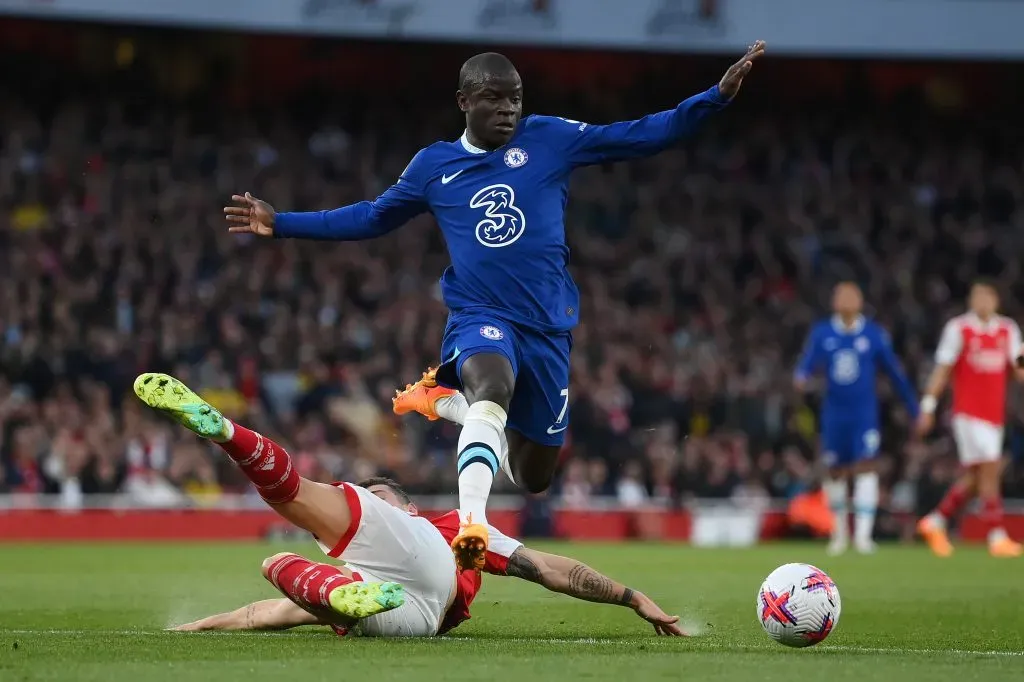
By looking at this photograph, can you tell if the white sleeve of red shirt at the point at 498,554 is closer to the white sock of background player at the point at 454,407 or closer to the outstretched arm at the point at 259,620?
the outstretched arm at the point at 259,620

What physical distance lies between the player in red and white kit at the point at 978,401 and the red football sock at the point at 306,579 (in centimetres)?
971

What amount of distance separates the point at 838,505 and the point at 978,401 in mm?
1923

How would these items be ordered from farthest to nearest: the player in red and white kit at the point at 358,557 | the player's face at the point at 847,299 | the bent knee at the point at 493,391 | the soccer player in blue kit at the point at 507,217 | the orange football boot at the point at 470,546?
the player's face at the point at 847,299
the soccer player in blue kit at the point at 507,217
the bent knee at the point at 493,391
the player in red and white kit at the point at 358,557
the orange football boot at the point at 470,546

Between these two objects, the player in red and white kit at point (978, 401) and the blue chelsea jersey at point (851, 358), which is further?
the blue chelsea jersey at point (851, 358)

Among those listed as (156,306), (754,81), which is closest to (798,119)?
(754,81)

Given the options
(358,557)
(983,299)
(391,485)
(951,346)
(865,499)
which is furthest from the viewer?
(865,499)

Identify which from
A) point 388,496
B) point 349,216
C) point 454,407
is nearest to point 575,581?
point 388,496

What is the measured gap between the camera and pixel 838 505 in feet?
52.9

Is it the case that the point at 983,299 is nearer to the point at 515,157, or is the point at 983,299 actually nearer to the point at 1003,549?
the point at 1003,549

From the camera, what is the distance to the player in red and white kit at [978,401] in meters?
14.9

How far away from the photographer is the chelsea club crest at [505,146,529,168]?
7.46 meters

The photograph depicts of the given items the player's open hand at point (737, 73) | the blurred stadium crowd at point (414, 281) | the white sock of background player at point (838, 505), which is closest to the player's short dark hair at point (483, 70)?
the player's open hand at point (737, 73)

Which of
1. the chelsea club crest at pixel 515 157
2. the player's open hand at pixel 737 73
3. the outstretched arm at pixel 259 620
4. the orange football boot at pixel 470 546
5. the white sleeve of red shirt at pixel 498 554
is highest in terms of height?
the player's open hand at pixel 737 73

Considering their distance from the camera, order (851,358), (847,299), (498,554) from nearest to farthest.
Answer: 1. (498,554)
2. (847,299)
3. (851,358)
